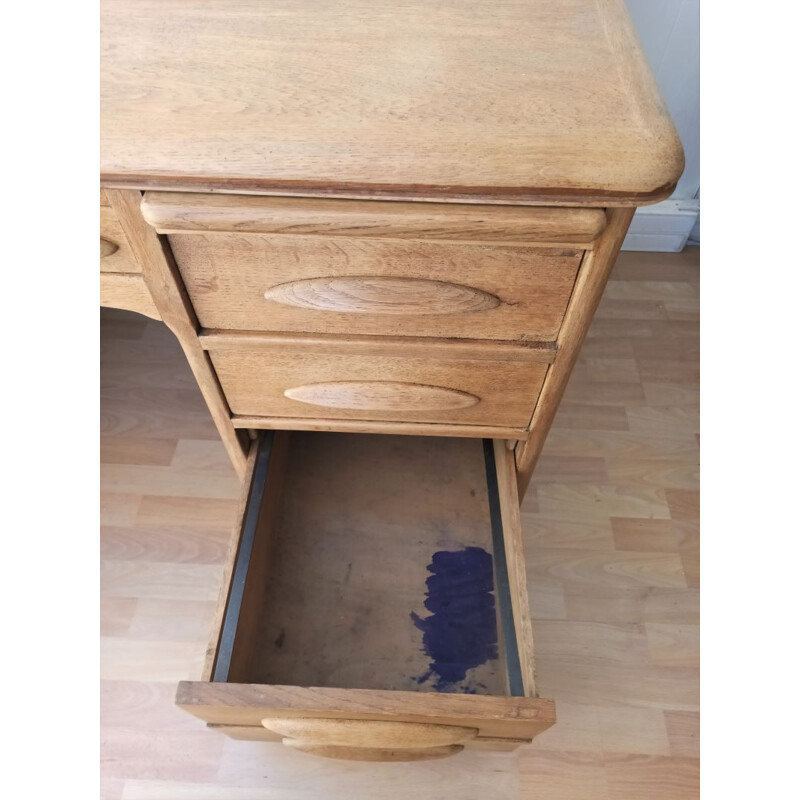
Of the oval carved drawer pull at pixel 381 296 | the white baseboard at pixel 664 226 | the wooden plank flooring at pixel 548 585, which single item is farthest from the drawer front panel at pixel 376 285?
the white baseboard at pixel 664 226

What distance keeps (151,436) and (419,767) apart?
0.65 meters

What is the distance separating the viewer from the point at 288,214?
1.57ft

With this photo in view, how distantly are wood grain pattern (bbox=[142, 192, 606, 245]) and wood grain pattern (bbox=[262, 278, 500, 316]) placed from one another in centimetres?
7

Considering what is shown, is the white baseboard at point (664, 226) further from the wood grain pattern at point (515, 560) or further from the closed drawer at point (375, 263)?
the closed drawer at point (375, 263)

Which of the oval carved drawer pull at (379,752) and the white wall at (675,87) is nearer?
the oval carved drawer pull at (379,752)

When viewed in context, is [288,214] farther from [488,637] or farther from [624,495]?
[624,495]

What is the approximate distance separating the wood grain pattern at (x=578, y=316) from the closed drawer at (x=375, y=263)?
0.4 inches

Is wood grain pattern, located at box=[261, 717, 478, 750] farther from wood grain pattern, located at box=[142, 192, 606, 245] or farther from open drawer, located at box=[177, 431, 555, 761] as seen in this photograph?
wood grain pattern, located at box=[142, 192, 606, 245]

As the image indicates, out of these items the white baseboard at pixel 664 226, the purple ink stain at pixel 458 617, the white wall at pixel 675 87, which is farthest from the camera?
the white baseboard at pixel 664 226

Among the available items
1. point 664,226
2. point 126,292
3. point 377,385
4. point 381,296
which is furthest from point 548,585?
point 664,226

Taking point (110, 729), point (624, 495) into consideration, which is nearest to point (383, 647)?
point (110, 729)

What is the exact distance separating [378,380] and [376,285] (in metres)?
0.14

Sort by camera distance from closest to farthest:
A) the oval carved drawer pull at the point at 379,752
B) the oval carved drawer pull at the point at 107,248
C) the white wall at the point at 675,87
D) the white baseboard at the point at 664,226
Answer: the oval carved drawer pull at the point at 107,248, the oval carved drawer pull at the point at 379,752, the white wall at the point at 675,87, the white baseboard at the point at 664,226

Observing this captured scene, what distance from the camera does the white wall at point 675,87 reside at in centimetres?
105
